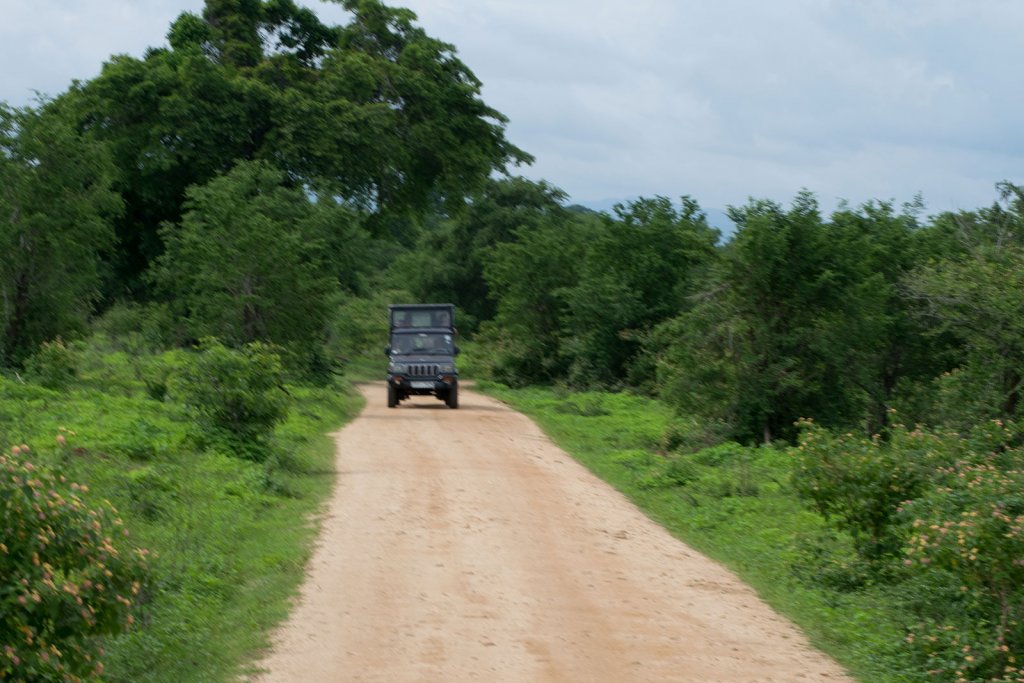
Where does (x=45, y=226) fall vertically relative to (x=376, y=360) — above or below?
above

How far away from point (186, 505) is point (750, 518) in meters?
6.95

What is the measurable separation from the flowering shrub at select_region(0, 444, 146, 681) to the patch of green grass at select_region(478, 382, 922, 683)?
5233 mm

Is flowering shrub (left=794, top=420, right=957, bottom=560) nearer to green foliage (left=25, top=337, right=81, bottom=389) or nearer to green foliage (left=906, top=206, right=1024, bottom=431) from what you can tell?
green foliage (left=906, top=206, right=1024, bottom=431)

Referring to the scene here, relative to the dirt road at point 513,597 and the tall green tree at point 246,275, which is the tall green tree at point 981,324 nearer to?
the dirt road at point 513,597

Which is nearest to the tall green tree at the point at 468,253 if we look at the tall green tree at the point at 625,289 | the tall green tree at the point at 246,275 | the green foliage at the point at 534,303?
the green foliage at the point at 534,303

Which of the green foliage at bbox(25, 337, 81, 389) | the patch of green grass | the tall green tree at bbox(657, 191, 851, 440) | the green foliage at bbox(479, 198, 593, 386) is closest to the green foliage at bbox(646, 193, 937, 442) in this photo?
the tall green tree at bbox(657, 191, 851, 440)

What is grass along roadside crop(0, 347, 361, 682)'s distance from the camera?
29.2 ft

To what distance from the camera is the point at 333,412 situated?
91.8ft

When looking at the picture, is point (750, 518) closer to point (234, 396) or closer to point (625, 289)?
point (234, 396)

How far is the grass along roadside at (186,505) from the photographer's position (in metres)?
8.91

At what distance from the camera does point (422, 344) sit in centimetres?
3164

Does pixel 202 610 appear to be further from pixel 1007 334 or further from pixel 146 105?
pixel 146 105

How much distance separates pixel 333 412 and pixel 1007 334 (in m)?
14.5

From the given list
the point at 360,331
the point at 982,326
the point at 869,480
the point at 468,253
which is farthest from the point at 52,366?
the point at 468,253
